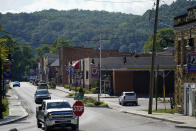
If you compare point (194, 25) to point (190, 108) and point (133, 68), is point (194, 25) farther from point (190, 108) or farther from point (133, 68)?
point (133, 68)

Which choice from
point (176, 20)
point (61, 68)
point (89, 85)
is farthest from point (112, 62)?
point (61, 68)

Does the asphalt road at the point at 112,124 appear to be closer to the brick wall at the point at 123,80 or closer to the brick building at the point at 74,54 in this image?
the brick wall at the point at 123,80

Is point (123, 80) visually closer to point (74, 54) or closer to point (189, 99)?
point (189, 99)

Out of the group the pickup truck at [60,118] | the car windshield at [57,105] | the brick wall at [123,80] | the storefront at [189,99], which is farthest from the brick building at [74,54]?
the pickup truck at [60,118]

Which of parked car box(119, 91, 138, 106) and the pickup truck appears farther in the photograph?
parked car box(119, 91, 138, 106)

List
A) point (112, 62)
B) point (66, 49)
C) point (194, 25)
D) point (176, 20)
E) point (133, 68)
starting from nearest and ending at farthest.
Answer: point (194, 25), point (176, 20), point (133, 68), point (112, 62), point (66, 49)

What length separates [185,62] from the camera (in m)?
41.6

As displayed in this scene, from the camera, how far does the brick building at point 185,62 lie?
39.4 metres

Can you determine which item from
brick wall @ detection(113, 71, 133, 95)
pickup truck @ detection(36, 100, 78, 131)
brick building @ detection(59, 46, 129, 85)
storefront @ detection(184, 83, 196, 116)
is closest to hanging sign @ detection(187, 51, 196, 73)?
storefront @ detection(184, 83, 196, 116)

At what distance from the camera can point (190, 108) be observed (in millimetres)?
40219

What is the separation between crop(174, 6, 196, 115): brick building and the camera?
3938 centimetres

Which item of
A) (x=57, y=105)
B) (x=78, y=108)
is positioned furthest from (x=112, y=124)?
(x=78, y=108)

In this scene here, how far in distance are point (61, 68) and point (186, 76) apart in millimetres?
105105

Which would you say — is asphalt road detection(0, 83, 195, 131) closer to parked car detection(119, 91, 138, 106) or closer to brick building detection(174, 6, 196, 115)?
brick building detection(174, 6, 196, 115)
